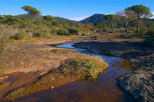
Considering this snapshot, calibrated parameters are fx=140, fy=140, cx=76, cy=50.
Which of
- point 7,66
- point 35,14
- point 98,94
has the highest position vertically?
point 35,14

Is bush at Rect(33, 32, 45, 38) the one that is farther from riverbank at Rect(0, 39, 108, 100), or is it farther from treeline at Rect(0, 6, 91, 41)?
riverbank at Rect(0, 39, 108, 100)

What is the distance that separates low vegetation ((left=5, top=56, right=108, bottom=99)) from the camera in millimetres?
7589

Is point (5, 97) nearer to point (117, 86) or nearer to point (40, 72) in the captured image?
point (40, 72)

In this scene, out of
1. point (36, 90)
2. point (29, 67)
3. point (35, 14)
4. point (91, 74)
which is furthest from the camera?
point (35, 14)

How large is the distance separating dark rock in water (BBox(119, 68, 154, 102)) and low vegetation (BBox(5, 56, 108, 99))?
2298 millimetres

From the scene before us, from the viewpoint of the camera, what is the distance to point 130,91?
286 inches

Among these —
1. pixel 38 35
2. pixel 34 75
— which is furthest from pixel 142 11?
pixel 34 75

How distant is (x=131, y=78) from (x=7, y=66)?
30.7 ft

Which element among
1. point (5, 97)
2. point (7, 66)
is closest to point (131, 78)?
point (5, 97)

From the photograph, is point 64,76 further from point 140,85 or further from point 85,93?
point 140,85

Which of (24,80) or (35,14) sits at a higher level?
(35,14)

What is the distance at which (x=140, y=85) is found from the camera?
7.55 meters

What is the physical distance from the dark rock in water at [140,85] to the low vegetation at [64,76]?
2298mm

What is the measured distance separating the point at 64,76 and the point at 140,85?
464cm
